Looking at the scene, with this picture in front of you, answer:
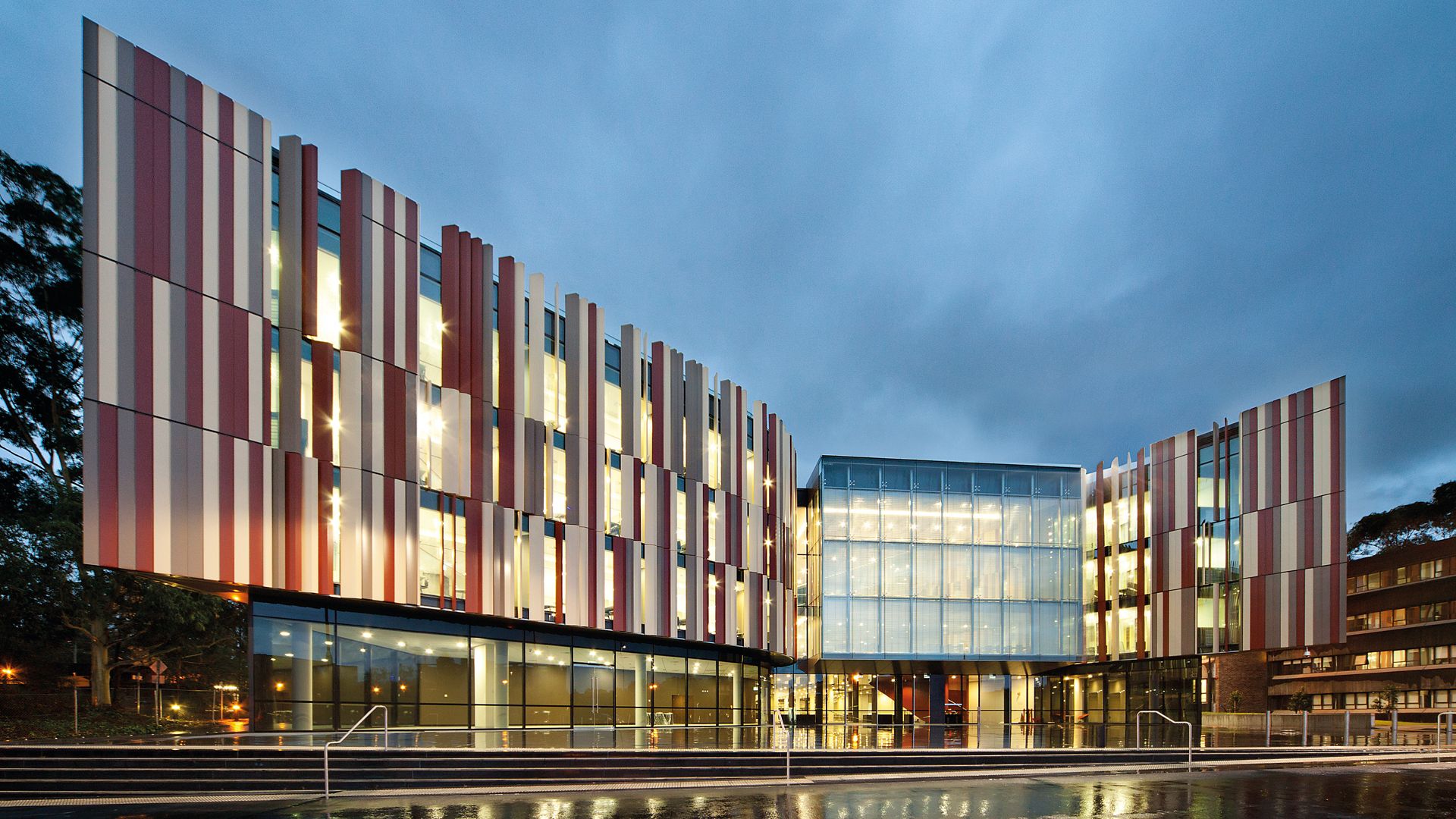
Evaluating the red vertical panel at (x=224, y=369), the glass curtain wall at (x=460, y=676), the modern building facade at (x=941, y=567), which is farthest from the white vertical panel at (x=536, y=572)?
the modern building facade at (x=941, y=567)

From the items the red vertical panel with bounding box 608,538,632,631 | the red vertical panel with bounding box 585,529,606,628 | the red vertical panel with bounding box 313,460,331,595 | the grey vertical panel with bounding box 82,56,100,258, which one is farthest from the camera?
the red vertical panel with bounding box 608,538,632,631

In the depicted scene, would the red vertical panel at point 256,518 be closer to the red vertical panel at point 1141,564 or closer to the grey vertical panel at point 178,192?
the grey vertical panel at point 178,192

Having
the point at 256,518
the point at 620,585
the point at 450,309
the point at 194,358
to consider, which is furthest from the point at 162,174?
the point at 620,585

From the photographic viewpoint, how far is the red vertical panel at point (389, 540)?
2412cm

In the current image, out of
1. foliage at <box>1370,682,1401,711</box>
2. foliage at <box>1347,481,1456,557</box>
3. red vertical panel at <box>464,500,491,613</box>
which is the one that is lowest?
foliage at <box>1370,682,1401,711</box>

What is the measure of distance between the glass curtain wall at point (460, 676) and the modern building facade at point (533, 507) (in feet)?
0.28

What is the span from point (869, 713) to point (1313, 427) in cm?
2530

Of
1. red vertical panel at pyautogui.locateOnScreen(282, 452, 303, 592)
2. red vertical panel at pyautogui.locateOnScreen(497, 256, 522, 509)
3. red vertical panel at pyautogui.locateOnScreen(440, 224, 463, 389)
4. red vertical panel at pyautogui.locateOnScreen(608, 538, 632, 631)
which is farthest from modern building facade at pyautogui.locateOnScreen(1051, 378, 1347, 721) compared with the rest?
red vertical panel at pyautogui.locateOnScreen(282, 452, 303, 592)

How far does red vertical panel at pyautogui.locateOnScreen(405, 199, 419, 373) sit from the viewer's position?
25375 mm

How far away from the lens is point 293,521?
2205 centimetres

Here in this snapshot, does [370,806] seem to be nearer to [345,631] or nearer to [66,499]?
[345,631]

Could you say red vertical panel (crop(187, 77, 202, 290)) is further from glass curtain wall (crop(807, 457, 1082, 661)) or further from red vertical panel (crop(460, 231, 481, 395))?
glass curtain wall (crop(807, 457, 1082, 661))

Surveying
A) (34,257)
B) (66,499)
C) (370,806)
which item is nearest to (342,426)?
(370,806)

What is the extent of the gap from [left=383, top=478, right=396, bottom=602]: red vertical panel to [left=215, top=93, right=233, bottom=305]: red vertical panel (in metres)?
5.70
